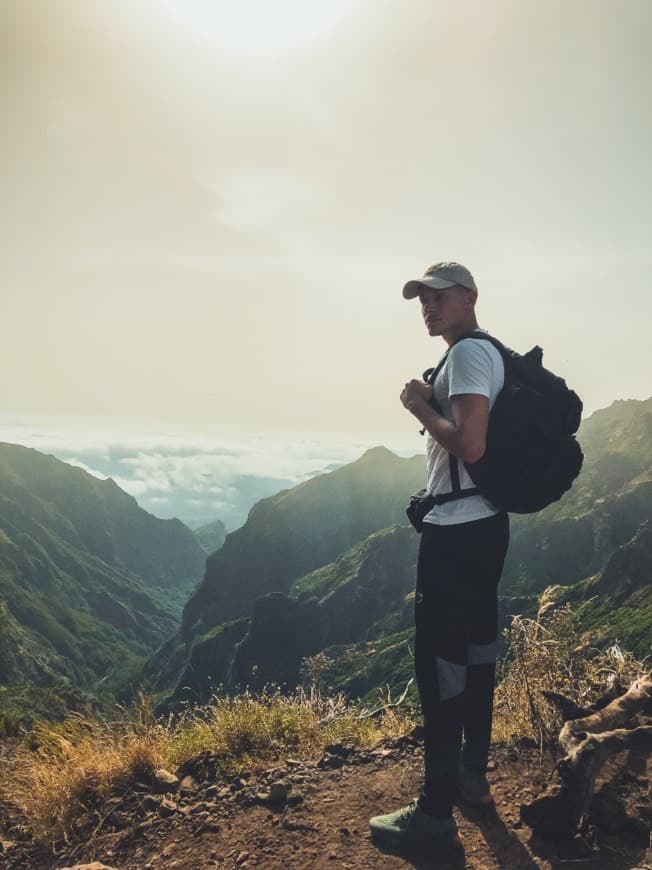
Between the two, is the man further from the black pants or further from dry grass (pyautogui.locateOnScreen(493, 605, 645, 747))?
dry grass (pyautogui.locateOnScreen(493, 605, 645, 747))

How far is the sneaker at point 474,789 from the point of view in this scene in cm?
403

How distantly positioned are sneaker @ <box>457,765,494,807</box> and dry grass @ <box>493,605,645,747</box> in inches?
33.8

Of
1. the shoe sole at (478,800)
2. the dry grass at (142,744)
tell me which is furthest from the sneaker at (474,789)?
the dry grass at (142,744)

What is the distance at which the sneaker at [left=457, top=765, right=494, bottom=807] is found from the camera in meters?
4.03

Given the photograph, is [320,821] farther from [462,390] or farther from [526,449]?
[462,390]

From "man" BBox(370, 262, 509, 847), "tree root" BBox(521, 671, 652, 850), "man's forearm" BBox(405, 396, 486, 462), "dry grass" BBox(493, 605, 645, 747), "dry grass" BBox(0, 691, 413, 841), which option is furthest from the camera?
"dry grass" BBox(493, 605, 645, 747)

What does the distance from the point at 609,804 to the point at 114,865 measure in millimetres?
3367

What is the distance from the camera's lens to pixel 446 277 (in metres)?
3.86

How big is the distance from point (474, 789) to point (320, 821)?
1200mm

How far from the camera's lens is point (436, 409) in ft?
12.7

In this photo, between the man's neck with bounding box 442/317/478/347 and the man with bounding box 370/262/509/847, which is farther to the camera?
the man's neck with bounding box 442/317/478/347

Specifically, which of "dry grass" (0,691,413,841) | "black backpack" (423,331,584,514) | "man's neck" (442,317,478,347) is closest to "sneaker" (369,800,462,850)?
"dry grass" (0,691,413,841)

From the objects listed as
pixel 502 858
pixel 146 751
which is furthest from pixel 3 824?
pixel 502 858

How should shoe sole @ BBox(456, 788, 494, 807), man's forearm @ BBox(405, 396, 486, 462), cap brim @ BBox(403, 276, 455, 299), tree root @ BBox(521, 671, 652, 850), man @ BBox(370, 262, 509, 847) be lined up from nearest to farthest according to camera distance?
1. tree root @ BBox(521, 671, 652, 850)
2. man's forearm @ BBox(405, 396, 486, 462)
3. man @ BBox(370, 262, 509, 847)
4. cap brim @ BBox(403, 276, 455, 299)
5. shoe sole @ BBox(456, 788, 494, 807)
